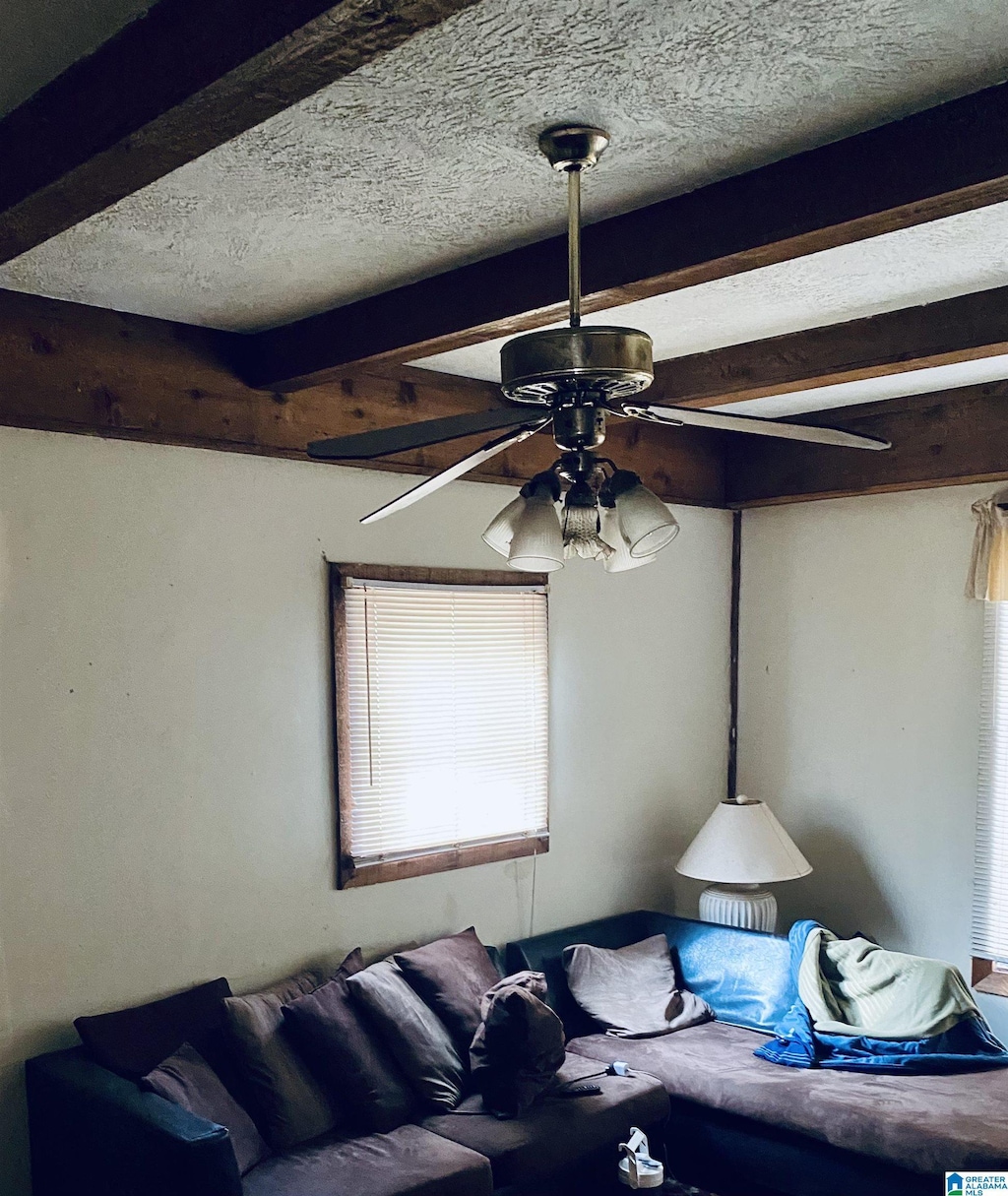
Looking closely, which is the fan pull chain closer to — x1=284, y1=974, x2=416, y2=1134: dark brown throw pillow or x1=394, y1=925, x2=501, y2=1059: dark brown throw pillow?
x1=284, y1=974, x2=416, y2=1134: dark brown throw pillow

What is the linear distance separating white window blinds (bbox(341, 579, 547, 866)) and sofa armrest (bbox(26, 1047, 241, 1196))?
43.7 inches

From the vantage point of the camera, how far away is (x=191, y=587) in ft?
11.2

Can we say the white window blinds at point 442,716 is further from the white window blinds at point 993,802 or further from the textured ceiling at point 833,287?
the white window blinds at point 993,802

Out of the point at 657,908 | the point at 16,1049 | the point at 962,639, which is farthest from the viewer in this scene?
the point at 657,908

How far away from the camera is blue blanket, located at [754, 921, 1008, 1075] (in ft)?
11.9

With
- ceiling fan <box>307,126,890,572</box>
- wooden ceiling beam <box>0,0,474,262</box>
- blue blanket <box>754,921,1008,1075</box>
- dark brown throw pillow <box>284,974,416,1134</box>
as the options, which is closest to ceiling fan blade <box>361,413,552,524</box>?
ceiling fan <box>307,126,890,572</box>

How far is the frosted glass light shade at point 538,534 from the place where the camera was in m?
2.22

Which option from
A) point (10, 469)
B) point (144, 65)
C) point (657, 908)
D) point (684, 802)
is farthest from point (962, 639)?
point (144, 65)

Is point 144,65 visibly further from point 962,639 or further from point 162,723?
point 962,639

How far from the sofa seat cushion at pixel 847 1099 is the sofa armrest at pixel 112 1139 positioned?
5.26 ft

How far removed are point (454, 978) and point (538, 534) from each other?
78.2 inches

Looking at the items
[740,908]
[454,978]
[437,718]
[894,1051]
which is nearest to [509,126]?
[437,718]

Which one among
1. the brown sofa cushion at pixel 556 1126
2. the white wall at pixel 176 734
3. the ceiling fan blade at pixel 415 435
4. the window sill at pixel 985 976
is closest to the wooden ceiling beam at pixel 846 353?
the white wall at pixel 176 734

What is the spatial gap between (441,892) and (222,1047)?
1068 millimetres
